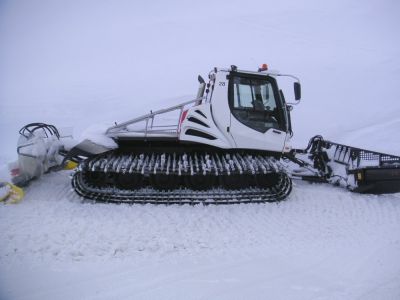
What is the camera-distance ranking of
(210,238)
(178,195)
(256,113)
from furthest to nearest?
(256,113), (178,195), (210,238)

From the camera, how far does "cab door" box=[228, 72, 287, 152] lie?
6227mm

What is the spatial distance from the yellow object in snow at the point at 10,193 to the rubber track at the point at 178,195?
0.88 m

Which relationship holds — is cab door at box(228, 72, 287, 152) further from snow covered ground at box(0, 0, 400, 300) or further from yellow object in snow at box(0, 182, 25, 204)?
yellow object in snow at box(0, 182, 25, 204)

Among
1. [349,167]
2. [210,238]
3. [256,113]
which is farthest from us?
[349,167]

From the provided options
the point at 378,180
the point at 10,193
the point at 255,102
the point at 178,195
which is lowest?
the point at 378,180

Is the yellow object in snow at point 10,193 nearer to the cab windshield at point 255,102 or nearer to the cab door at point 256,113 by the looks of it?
the cab door at point 256,113

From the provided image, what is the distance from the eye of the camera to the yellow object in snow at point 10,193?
560 cm

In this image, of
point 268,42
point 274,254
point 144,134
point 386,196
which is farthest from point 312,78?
point 274,254

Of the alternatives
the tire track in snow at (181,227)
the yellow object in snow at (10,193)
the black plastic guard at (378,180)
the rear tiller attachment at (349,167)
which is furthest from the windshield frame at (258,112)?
the yellow object in snow at (10,193)

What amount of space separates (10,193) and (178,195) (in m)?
2.84

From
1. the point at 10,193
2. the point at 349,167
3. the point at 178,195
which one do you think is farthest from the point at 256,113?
the point at 10,193

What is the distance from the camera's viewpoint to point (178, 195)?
5980 mm

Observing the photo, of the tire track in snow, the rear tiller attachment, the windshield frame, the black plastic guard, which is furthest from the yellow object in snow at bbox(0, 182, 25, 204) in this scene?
the black plastic guard

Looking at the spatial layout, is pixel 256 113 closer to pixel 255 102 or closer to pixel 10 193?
pixel 255 102
